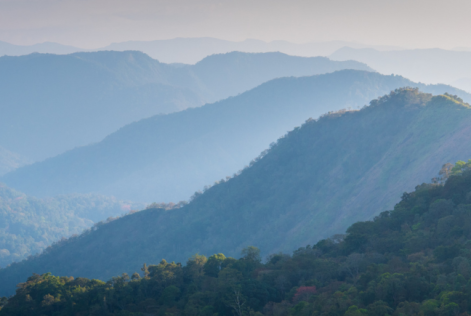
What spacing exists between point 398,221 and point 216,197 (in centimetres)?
7662

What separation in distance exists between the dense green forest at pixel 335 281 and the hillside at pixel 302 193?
26.2m

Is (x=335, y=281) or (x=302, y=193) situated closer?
(x=335, y=281)

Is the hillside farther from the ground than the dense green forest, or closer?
farther from the ground

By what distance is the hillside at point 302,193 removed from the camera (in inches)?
3295

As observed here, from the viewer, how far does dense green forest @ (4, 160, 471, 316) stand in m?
31.2

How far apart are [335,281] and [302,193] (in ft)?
218

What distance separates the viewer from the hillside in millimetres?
83688

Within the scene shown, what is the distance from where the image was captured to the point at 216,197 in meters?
124

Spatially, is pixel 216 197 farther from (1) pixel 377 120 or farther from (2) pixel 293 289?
(2) pixel 293 289

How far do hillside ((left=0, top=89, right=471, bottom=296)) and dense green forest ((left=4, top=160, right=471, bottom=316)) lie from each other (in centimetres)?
2618

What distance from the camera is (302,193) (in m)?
106

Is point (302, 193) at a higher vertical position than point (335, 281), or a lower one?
higher

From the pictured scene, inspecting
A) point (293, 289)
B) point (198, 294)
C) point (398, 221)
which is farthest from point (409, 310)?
point (398, 221)

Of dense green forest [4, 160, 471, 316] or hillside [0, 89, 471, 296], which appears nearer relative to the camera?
dense green forest [4, 160, 471, 316]
